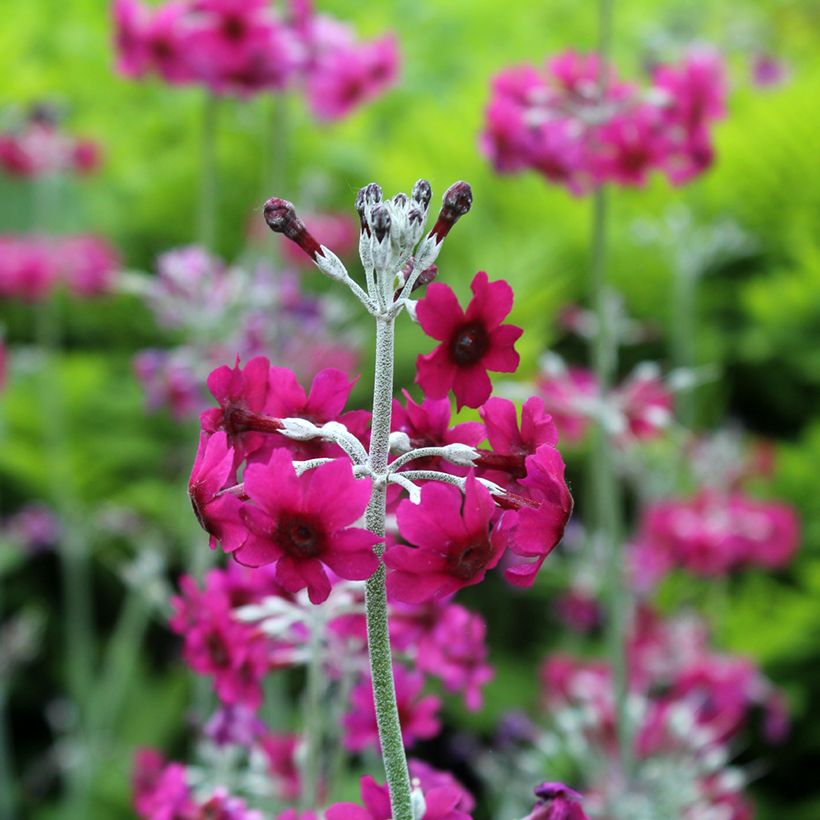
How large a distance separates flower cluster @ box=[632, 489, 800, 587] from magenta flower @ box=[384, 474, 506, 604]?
2399mm

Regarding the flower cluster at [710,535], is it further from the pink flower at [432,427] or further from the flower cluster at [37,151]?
the pink flower at [432,427]

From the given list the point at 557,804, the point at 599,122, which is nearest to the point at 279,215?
the point at 557,804

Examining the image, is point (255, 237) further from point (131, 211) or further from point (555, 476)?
point (555, 476)

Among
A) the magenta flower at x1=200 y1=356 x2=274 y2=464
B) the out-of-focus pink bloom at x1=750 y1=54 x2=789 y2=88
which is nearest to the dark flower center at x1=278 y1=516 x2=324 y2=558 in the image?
the magenta flower at x1=200 y1=356 x2=274 y2=464

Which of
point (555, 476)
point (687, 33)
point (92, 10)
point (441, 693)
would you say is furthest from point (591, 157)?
point (92, 10)

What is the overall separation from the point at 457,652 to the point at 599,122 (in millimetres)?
1372

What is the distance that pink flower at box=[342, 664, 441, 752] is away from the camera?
1280 mm

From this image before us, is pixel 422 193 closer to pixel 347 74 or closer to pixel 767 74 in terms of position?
pixel 347 74

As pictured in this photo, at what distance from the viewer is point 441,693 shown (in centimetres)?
384

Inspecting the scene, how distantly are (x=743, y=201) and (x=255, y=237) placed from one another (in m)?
2.29

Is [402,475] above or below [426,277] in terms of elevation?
below

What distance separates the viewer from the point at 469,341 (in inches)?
37.8

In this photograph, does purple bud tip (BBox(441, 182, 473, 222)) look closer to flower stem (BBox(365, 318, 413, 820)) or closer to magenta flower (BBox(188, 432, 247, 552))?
flower stem (BBox(365, 318, 413, 820))

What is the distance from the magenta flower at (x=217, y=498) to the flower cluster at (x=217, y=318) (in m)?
1.61
